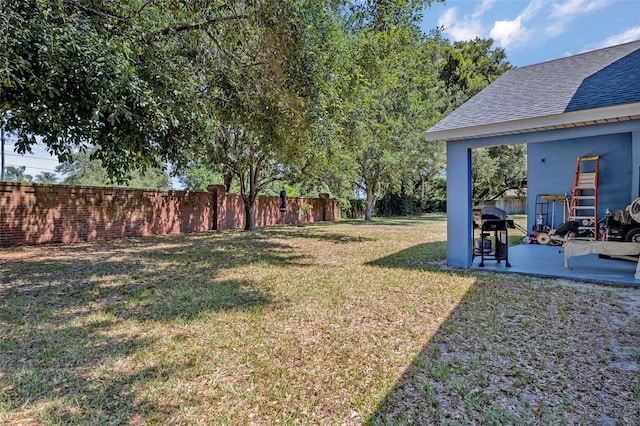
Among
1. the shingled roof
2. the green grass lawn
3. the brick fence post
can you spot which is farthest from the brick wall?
the shingled roof

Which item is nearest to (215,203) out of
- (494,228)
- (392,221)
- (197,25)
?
(197,25)

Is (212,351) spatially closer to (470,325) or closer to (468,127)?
(470,325)

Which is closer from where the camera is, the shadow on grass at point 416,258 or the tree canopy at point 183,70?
the tree canopy at point 183,70

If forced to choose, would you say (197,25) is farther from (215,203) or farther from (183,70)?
(215,203)

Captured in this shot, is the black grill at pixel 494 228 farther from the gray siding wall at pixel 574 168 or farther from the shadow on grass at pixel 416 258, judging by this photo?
the gray siding wall at pixel 574 168

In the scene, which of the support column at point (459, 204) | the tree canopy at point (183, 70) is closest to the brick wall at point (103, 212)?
the tree canopy at point (183, 70)

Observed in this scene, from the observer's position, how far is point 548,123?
212 inches

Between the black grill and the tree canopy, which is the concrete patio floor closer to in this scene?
the black grill

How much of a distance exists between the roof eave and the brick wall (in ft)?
30.4

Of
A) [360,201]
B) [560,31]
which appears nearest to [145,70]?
[560,31]

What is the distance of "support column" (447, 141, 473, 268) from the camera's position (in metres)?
6.28

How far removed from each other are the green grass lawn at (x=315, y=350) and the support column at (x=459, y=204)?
877mm

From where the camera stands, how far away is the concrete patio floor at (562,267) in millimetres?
5316

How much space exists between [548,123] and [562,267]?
8.29 feet
